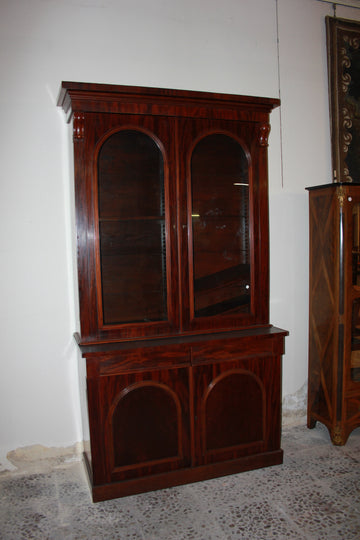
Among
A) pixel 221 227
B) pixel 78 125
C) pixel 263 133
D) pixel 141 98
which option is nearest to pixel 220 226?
pixel 221 227

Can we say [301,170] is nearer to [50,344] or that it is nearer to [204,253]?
[204,253]

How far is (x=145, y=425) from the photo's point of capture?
6.95ft

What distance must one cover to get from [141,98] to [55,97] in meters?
0.60

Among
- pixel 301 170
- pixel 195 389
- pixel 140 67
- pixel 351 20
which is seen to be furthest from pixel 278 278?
pixel 351 20

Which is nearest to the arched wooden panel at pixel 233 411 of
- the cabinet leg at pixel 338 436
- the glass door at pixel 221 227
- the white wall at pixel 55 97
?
the glass door at pixel 221 227

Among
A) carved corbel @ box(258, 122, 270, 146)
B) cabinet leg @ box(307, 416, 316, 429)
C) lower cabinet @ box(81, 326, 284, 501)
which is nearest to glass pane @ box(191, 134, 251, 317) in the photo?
carved corbel @ box(258, 122, 270, 146)

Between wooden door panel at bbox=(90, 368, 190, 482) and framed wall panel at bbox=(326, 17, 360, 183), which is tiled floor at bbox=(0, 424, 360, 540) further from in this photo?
framed wall panel at bbox=(326, 17, 360, 183)

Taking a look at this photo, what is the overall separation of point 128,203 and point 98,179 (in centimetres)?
19

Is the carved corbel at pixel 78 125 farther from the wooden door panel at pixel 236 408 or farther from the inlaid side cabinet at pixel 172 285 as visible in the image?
the wooden door panel at pixel 236 408

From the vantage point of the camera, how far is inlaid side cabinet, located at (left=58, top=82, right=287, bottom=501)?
6.71 ft

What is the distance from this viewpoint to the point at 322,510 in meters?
1.99

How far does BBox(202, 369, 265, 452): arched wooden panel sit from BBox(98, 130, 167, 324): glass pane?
52cm

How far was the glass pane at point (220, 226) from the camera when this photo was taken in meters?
2.23

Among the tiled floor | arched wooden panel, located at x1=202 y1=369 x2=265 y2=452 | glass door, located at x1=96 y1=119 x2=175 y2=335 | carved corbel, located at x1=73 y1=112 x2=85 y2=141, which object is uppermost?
carved corbel, located at x1=73 y1=112 x2=85 y2=141
